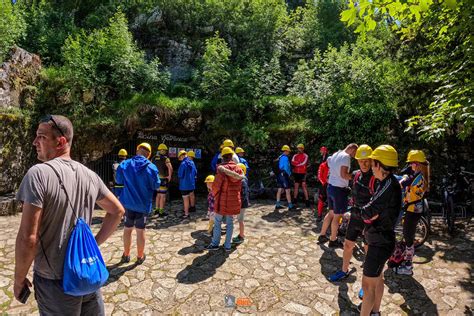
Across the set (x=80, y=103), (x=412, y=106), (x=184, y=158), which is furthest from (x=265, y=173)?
(x=80, y=103)

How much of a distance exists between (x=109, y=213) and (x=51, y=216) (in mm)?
574

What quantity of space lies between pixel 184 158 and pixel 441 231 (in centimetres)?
681

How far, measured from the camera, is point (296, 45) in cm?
1817

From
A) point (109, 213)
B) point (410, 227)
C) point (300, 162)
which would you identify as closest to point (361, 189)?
point (410, 227)

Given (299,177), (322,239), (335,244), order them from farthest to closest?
(299,177) < (322,239) < (335,244)

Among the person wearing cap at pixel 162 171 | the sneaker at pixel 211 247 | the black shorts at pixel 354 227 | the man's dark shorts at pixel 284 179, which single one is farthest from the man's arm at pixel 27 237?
the man's dark shorts at pixel 284 179

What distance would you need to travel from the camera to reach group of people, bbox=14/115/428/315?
2.17 meters

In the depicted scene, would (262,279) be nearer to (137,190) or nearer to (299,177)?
(137,190)

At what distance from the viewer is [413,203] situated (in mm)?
5199

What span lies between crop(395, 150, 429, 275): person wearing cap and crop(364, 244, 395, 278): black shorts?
1.98m

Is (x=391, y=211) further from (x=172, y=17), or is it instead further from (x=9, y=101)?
(x=172, y=17)

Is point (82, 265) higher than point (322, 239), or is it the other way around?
point (82, 265)

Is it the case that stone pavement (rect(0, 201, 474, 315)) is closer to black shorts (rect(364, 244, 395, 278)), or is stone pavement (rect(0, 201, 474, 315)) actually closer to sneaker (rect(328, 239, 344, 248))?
sneaker (rect(328, 239, 344, 248))

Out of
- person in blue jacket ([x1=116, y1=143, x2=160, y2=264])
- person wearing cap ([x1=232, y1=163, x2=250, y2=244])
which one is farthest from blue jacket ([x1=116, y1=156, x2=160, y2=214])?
person wearing cap ([x1=232, y1=163, x2=250, y2=244])
